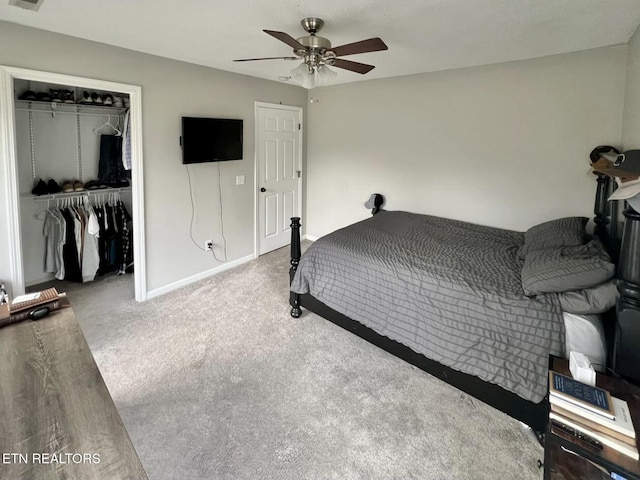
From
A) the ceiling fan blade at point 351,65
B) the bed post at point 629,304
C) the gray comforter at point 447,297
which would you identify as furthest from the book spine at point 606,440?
the ceiling fan blade at point 351,65

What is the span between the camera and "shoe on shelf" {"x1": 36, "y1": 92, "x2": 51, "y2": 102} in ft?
10.7

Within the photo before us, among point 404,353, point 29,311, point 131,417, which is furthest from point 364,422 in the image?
point 29,311

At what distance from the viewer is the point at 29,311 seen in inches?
59.6

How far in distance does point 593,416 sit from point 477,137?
3032 mm

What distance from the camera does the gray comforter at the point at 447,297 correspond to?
198 cm

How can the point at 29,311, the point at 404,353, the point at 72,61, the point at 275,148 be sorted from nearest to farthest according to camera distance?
1. the point at 29,311
2. the point at 404,353
3. the point at 72,61
4. the point at 275,148

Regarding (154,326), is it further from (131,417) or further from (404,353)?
(404,353)

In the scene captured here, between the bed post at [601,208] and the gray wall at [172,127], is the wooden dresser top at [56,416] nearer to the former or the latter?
the gray wall at [172,127]

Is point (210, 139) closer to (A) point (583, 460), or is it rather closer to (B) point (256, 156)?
(B) point (256, 156)

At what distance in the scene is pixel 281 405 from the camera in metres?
2.20

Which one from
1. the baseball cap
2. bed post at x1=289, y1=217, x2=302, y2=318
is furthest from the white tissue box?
bed post at x1=289, y1=217, x2=302, y2=318

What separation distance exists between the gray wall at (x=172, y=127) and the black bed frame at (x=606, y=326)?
4.44 ft

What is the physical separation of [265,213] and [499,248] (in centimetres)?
300

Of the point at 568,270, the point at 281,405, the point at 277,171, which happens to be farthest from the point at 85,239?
the point at 568,270
